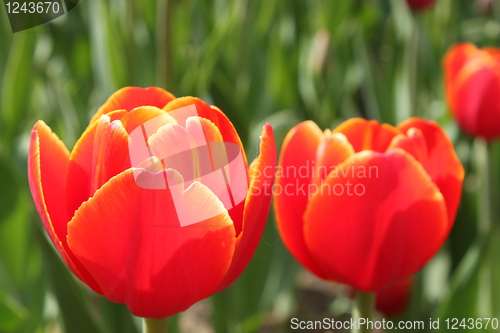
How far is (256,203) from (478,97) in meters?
0.52

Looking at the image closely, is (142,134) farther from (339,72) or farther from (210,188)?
(339,72)

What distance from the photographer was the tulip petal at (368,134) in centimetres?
37

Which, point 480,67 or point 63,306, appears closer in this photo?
point 63,306

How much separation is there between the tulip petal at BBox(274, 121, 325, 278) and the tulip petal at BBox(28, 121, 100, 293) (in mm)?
115

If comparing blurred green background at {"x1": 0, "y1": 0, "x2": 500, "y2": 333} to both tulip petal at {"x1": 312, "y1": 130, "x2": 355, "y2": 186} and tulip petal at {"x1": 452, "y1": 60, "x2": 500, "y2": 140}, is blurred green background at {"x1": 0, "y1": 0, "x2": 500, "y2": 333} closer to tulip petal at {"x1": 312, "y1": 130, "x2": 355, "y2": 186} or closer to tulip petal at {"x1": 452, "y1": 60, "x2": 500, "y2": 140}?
tulip petal at {"x1": 452, "y1": 60, "x2": 500, "y2": 140}

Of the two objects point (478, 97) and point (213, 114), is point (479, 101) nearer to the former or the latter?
point (478, 97)

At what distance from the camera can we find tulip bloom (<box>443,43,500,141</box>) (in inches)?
26.9

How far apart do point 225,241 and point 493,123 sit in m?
0.52

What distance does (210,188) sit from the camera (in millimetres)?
260

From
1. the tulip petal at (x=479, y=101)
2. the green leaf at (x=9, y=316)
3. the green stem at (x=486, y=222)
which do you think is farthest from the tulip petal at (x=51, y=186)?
the tulip petal at (x=479, y=101)

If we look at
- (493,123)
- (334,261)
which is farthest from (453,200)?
(493,123)

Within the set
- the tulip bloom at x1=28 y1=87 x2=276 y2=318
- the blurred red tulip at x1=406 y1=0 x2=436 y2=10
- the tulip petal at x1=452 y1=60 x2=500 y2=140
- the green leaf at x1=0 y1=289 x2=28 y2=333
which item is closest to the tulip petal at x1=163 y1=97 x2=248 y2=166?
the tulip bloom at x1=28 y1=87 x2=276 y2=318

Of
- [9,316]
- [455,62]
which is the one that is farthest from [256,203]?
[455,62]

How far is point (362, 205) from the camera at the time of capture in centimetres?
33
